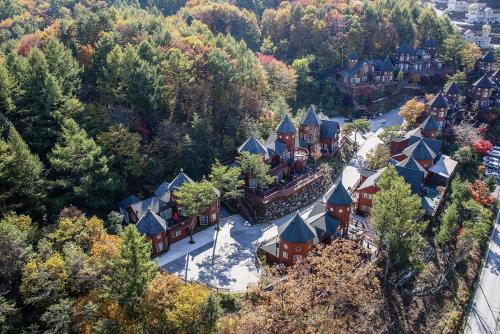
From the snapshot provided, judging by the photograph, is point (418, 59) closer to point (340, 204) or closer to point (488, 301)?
point (340, 204)

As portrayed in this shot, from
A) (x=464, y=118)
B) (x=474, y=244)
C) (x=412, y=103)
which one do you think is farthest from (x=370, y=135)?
(x=474, y=244)

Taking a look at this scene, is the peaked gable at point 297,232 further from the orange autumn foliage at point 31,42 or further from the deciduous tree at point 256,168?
the orange autumn foliage at point 31,42

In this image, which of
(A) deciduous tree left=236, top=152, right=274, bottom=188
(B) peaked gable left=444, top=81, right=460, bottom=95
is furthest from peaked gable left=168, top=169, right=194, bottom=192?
(B) peaked gable left=444, top=81, right=460, bottom=95

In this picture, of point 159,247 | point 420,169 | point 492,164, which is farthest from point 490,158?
point 159,247

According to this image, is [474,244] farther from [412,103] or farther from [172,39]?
[172,39]

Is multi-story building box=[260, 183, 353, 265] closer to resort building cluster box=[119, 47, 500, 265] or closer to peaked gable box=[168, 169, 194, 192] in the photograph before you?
resort building cluster box=[119, 47, 500, 265]

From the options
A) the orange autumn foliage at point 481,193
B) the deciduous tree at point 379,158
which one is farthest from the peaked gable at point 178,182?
the orange autumn foliage at point 481,193

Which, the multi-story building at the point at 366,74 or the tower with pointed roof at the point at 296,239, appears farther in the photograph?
the multi-story building at the point at 366,74
